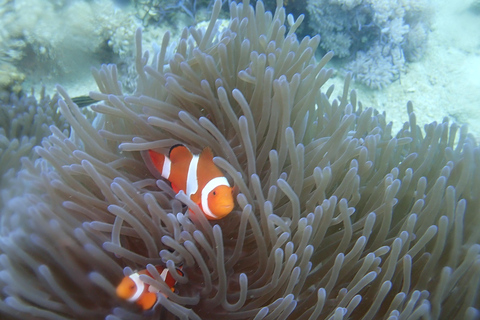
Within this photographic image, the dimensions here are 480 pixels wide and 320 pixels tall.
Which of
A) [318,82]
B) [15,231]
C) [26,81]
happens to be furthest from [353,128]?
[26,81]

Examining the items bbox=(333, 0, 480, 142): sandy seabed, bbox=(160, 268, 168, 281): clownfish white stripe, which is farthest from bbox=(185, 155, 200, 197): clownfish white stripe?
bbox=(333, 0, 480, 142): sandy seabed

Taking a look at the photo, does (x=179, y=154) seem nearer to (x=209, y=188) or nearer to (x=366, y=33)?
(x=209, y=188)

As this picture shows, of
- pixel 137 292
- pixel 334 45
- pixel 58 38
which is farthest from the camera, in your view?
pixel 334 45

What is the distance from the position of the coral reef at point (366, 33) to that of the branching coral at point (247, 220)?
2.17 meters

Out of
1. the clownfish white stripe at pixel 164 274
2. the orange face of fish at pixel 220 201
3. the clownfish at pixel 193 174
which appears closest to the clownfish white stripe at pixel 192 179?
the clownfish at pixel 193 174

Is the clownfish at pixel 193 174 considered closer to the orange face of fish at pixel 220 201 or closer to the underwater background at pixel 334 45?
the orange face of fish at pixel 220 201

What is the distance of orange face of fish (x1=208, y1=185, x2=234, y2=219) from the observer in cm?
109

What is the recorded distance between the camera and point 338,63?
12.2 ft

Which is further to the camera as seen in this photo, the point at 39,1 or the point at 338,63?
the point at 338,63

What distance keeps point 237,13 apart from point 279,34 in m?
0.27

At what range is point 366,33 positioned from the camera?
11.9ft

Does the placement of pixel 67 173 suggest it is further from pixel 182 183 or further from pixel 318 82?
pixel 318 82

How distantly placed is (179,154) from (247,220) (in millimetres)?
329

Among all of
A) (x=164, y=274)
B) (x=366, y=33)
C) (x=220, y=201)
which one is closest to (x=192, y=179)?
(x=220, y=201)
